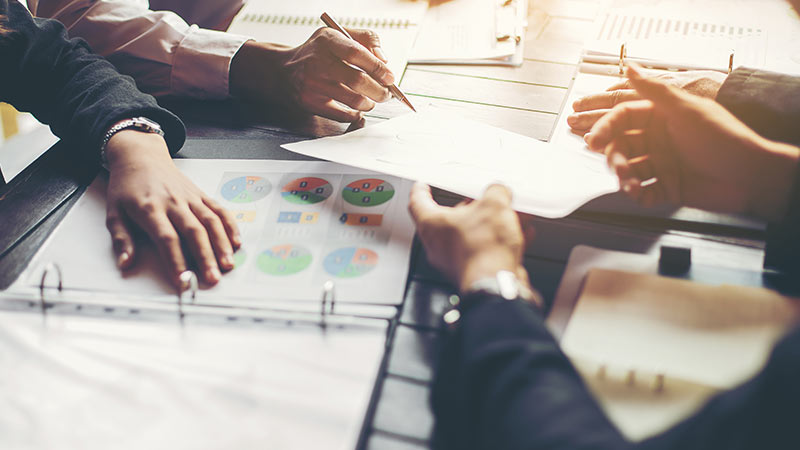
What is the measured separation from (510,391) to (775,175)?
478 millimetres

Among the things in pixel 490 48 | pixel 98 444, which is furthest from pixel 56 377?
pixel 490 48

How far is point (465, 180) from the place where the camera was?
85 cm

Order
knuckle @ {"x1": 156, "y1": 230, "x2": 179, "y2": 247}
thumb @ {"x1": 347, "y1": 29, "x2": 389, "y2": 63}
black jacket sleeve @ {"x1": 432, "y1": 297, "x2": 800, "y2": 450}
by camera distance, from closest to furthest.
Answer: black jacket sleeve @ {"x1": 432, "y1": 297, "x2": 800, "y2": 450} < knuckle @ {"x1": 156, "y1": 230, "x2": 179, "y2": 247} < thumb @ {"x1": 347, "y1": 29, "x2": 389, "y2": 63}

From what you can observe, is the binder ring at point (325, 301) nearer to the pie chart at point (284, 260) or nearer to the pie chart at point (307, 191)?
the pie chart at point (284, 260)

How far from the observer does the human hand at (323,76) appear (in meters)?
1.05

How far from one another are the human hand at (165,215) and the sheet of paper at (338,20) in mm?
485

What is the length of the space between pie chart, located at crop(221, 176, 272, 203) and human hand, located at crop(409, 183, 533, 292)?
0.25 metres

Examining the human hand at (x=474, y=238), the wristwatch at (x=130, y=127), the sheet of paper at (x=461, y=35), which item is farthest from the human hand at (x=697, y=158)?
the wristwatch at (x=130, y=127)

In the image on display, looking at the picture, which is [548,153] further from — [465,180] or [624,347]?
[624,347]

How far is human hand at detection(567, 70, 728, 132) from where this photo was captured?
1.00 metres

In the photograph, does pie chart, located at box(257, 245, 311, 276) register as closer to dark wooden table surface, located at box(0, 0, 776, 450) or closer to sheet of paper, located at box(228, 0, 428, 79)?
dark wooden table surface, located at box(0, 0, 776, 450)

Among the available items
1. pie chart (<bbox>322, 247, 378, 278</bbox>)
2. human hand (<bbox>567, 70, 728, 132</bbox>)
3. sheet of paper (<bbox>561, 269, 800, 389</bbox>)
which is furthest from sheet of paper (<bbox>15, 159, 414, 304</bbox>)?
human hand (<bbox>567, 70, 728, 132</bbox>)

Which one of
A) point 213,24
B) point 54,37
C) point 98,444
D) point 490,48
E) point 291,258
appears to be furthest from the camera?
point 213,24

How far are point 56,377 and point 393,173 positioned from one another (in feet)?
1.50
